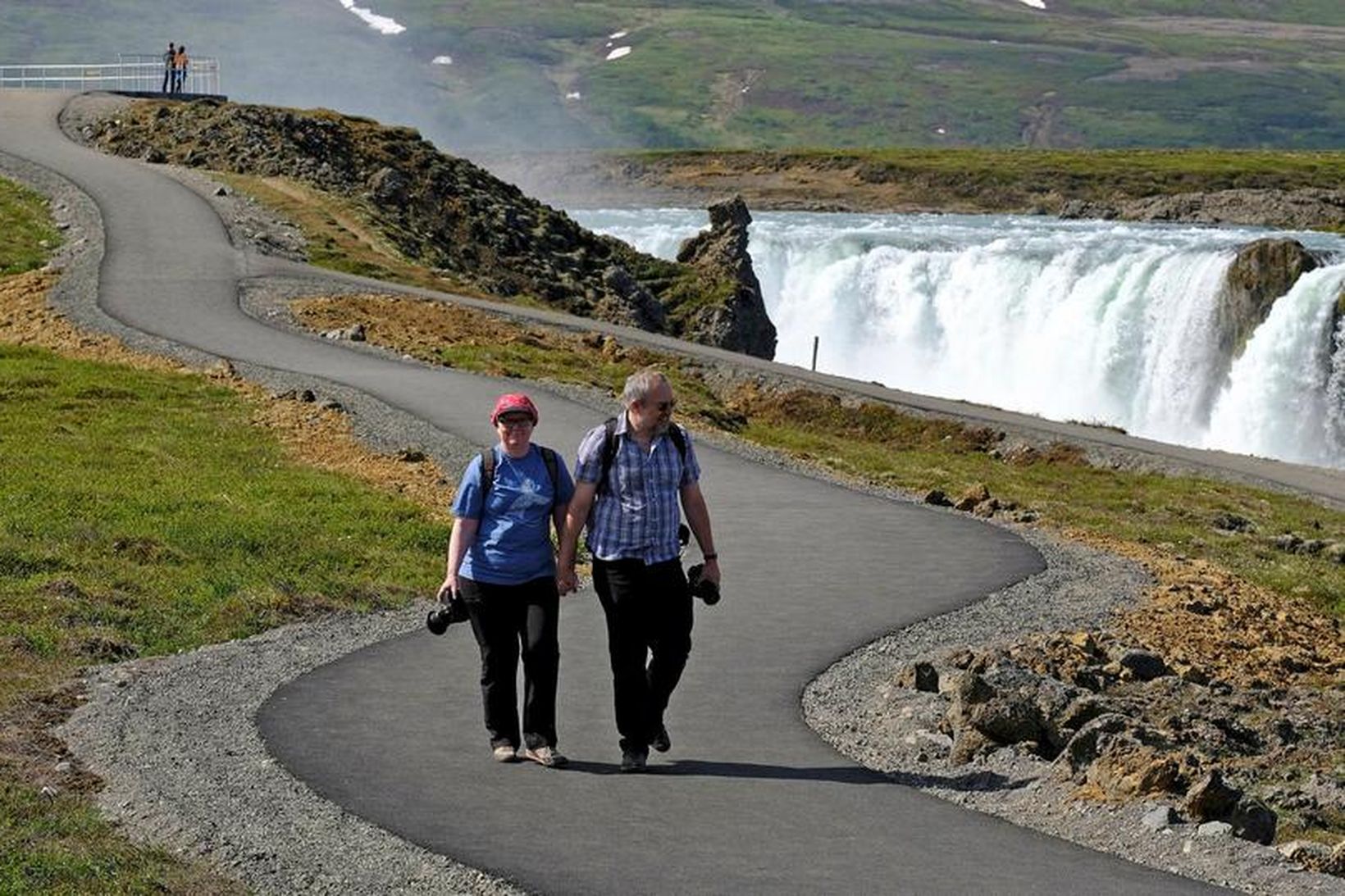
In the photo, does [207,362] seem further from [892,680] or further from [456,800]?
[456,800]

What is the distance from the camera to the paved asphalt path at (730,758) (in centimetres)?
1142

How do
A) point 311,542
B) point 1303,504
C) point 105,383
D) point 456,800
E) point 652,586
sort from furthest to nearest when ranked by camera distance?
point 1303,504 < point 105,383 < point 311,542 < point 652,586 < point 456,800

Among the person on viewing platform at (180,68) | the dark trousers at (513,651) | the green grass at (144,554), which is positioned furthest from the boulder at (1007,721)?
the person on viewing platform at (180,68)

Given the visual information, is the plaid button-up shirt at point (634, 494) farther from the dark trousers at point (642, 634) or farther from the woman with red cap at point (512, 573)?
the woman with red cap at point (512, 573)

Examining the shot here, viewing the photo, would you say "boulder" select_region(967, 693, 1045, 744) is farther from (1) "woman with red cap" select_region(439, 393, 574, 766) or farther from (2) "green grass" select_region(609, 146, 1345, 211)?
(2) "green grass" select_region(609, 146, 1345, 211)

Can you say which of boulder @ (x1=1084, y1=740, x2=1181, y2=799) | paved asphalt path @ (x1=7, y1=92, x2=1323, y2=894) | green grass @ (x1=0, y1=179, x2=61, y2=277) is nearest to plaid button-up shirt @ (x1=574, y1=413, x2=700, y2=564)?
paved asphalt path @ (x1=7, y1=92, x2=1323, y2=894)

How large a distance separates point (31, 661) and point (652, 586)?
5.07m

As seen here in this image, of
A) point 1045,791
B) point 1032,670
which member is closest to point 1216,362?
point 1032,670

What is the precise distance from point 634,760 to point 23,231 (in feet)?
133

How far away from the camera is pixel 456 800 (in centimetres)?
1252

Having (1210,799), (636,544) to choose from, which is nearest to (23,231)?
(636,544)

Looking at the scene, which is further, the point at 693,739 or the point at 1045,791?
the point at 693,739

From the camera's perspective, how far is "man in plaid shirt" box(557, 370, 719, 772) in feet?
43.5

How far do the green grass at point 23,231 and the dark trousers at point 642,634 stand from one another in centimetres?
3498
